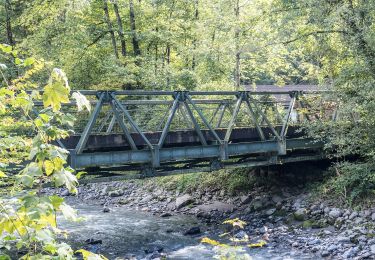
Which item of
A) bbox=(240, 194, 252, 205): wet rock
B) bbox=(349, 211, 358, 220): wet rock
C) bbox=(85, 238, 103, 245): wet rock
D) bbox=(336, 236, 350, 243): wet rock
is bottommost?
bbox=(240, 194, 252, 205): wet rock

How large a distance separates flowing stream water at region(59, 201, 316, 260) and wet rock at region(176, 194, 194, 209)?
4.45 feet

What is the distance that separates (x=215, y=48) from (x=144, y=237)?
39.5 feet

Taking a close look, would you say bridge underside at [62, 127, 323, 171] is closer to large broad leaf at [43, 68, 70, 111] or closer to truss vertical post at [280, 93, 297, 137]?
truss vertical post at [280, 93, 297, 137]

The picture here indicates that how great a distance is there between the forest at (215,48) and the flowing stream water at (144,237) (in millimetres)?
3967

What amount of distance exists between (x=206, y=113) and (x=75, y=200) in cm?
925

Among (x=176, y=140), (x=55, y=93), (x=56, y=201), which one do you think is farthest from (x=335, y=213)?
(x=55, y=93)

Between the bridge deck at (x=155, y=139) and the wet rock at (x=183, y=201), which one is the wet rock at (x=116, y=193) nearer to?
the wet rock at (x=183, y=201)

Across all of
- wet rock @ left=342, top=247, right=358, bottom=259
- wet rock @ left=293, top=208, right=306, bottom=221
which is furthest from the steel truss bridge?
wet rock @ left=342, top=247, right=358, bottom=259

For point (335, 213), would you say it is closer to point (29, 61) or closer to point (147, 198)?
point (147, 198)

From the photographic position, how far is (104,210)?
19.8 meters

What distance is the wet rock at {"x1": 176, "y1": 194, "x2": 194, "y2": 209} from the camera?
1945 cm

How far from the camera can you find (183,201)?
64.4 feet

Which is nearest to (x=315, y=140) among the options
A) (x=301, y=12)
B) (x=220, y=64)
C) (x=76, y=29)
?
(x=301, y=12)

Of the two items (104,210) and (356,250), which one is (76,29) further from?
(356,250)
